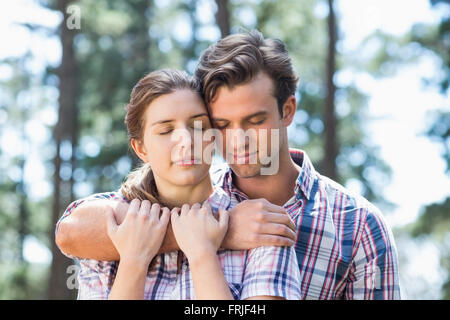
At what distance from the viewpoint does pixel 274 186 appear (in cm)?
298

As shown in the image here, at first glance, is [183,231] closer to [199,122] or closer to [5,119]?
[199,122]

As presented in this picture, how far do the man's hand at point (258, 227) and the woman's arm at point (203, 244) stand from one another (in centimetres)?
5

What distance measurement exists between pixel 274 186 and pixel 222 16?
4.17 meters

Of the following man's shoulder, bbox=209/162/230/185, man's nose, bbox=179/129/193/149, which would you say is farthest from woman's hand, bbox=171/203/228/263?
man's shoulder, bbox=209/162/230/185

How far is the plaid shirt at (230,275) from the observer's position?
1989 millimetres

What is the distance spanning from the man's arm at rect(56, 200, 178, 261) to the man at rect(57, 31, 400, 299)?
4 centimetres

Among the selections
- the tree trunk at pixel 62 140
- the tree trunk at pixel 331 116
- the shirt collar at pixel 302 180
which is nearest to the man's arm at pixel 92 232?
the shirt collar at pixel 302 180

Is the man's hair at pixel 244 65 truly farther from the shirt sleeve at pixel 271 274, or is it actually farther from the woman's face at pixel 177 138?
the shirt sleeve at pixel 271 274

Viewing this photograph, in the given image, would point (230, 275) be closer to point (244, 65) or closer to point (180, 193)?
point (180, 193)

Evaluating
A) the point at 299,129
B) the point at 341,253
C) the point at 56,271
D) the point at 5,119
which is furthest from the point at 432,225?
the point at 5,119

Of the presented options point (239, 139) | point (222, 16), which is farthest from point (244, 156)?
point (222, 16)
